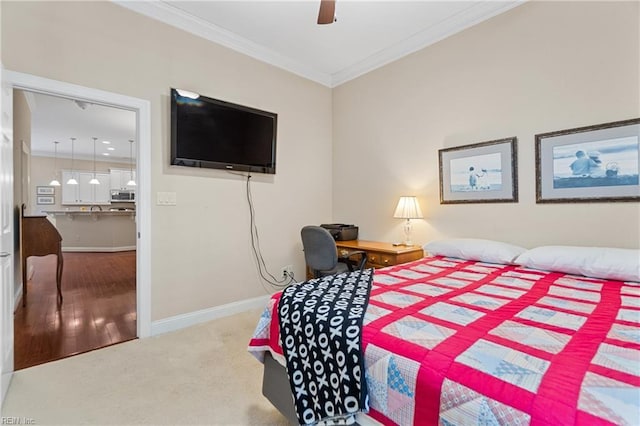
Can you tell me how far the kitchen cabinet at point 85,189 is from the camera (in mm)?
8312

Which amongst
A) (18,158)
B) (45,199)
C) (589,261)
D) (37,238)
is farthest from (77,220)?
(589,261)

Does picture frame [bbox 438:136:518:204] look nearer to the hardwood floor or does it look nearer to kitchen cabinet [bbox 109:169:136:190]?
the hardwood floor

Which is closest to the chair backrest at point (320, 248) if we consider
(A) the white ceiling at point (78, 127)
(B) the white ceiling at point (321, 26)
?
(B) the white ceiling at point (321, 26)

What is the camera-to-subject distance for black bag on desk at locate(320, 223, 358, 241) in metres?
3.62

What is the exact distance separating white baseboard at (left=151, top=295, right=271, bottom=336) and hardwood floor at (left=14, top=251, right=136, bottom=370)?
25 centimetres

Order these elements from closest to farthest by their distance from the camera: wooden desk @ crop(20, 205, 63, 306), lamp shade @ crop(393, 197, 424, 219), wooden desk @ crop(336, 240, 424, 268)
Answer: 1. wooden desk @ crop(336, 240, 424, 268)
2. lamp shade @ crop(393, 197, 424, 219)
3. wooden desk @ crop(20, 205, 63, 306)

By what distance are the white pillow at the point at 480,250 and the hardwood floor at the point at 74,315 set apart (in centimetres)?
289

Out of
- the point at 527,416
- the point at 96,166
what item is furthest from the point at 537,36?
the point at 96,166

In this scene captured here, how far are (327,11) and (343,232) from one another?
2295mm

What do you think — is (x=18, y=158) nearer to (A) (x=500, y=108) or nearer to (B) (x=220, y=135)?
(B) (x=220, y=135)

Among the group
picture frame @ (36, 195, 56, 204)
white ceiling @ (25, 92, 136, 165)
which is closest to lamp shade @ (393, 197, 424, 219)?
white ceiling @ (25, 92, 136, 165)

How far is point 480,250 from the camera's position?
2.38 metres

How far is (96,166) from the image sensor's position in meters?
8.77

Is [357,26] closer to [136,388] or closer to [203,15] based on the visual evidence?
[203,15]
